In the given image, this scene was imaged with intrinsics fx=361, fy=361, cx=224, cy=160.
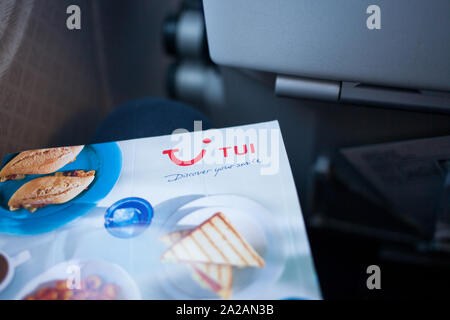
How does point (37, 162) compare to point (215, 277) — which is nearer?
point (215, 277)

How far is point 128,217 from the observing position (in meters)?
0.34

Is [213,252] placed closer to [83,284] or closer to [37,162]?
[83,284]

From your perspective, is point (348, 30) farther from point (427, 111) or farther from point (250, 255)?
point (250, 255)

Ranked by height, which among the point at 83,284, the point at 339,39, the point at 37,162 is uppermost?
the point at 339,39

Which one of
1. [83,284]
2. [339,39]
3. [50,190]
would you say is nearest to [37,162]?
[50,190]

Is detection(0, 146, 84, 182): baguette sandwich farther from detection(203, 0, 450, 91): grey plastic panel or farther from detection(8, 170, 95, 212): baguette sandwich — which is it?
detection(203, 0, 450, 91): grey plastic panel

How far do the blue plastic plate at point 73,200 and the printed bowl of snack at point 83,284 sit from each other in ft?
0.17

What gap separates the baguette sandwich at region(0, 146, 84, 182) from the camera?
40 cm

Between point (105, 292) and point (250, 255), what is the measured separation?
13cm

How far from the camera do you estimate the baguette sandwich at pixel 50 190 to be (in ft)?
1.22

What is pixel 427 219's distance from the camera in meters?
0.71

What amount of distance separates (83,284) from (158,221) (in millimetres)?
82

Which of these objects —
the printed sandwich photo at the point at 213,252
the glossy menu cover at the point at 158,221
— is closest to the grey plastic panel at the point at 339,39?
the glossy menu cover at the point at 158,221
